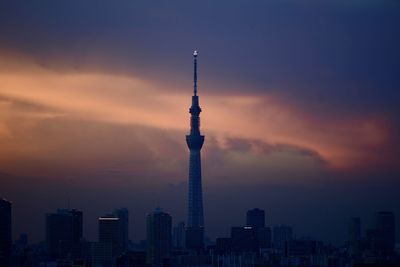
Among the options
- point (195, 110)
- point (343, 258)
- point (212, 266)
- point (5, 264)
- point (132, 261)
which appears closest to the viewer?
point (5, 264)

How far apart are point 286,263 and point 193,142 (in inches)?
1033

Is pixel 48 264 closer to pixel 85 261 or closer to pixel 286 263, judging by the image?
pixel 85 261

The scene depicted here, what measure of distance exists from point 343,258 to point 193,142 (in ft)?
85.7

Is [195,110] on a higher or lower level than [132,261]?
higher

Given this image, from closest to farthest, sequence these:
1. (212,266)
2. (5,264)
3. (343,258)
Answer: (5,264)
(343,258)
(212,266)

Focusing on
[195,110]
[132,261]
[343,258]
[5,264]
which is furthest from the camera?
[195,110]

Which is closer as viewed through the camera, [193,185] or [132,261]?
[132,261]

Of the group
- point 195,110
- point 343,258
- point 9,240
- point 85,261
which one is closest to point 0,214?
point 9,240

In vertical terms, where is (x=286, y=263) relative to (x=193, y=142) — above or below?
below

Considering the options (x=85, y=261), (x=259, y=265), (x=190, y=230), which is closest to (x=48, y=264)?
(x=85, y=261)

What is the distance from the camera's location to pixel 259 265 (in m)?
58.5

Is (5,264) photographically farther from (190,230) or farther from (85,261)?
(190,230)

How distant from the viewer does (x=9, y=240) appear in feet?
178

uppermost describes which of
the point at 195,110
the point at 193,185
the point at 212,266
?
the point at 195,110
